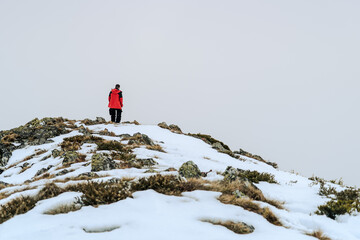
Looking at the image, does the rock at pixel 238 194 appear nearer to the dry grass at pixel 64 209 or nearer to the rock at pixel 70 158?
the dry grass at pixel 64 209

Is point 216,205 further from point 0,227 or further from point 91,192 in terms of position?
point 0,227

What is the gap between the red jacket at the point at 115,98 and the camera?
64.6 feet

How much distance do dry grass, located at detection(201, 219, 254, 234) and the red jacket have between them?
16.9m

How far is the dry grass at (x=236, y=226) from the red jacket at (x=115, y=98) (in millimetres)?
16872

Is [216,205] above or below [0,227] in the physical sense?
above

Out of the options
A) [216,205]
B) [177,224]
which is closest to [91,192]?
[177,224]

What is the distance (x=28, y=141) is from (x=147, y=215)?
1434cm

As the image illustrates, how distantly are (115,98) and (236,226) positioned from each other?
17.2m

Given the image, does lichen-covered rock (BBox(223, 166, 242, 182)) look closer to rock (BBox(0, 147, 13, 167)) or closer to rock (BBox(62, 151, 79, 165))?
rock (BBox(62, 151, 79, 165))

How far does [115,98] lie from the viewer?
1983cm

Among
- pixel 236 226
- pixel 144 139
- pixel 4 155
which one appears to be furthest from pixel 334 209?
pixel 4 155

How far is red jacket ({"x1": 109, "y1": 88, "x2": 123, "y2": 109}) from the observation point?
776 inches

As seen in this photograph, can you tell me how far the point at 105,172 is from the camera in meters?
6.64

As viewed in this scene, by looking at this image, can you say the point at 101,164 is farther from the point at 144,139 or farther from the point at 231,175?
the point at 144,139
